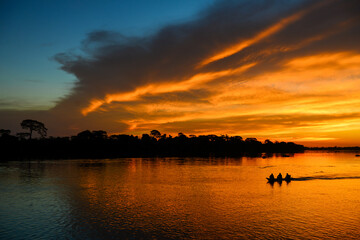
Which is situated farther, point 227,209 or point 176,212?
point 227,209

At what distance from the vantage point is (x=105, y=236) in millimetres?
26078

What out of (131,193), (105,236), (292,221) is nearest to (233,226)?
(292,221)

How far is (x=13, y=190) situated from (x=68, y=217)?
2346 cm

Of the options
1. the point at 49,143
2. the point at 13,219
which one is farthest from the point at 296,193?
the point at 49,143

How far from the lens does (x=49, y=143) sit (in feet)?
650

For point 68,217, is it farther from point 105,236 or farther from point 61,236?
point 105,236

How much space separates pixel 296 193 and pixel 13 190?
50.4 meters

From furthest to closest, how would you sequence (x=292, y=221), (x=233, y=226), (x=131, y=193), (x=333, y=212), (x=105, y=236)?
(x=131, y=193)
(x=333, y=212)
(x=292, y=221)
(x=233, y=226)
(x=105, y=236)

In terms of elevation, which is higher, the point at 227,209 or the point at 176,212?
the point at 176,212

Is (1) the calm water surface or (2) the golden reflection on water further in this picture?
(2) the golden reflection on water

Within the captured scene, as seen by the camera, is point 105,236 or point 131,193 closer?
point 105,236

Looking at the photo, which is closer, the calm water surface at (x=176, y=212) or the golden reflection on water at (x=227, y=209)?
the calm water surface at (x=176, y=212)

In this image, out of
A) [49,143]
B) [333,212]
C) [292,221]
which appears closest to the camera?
[292,221]

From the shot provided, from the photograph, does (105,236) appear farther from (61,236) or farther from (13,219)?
(13,219)
